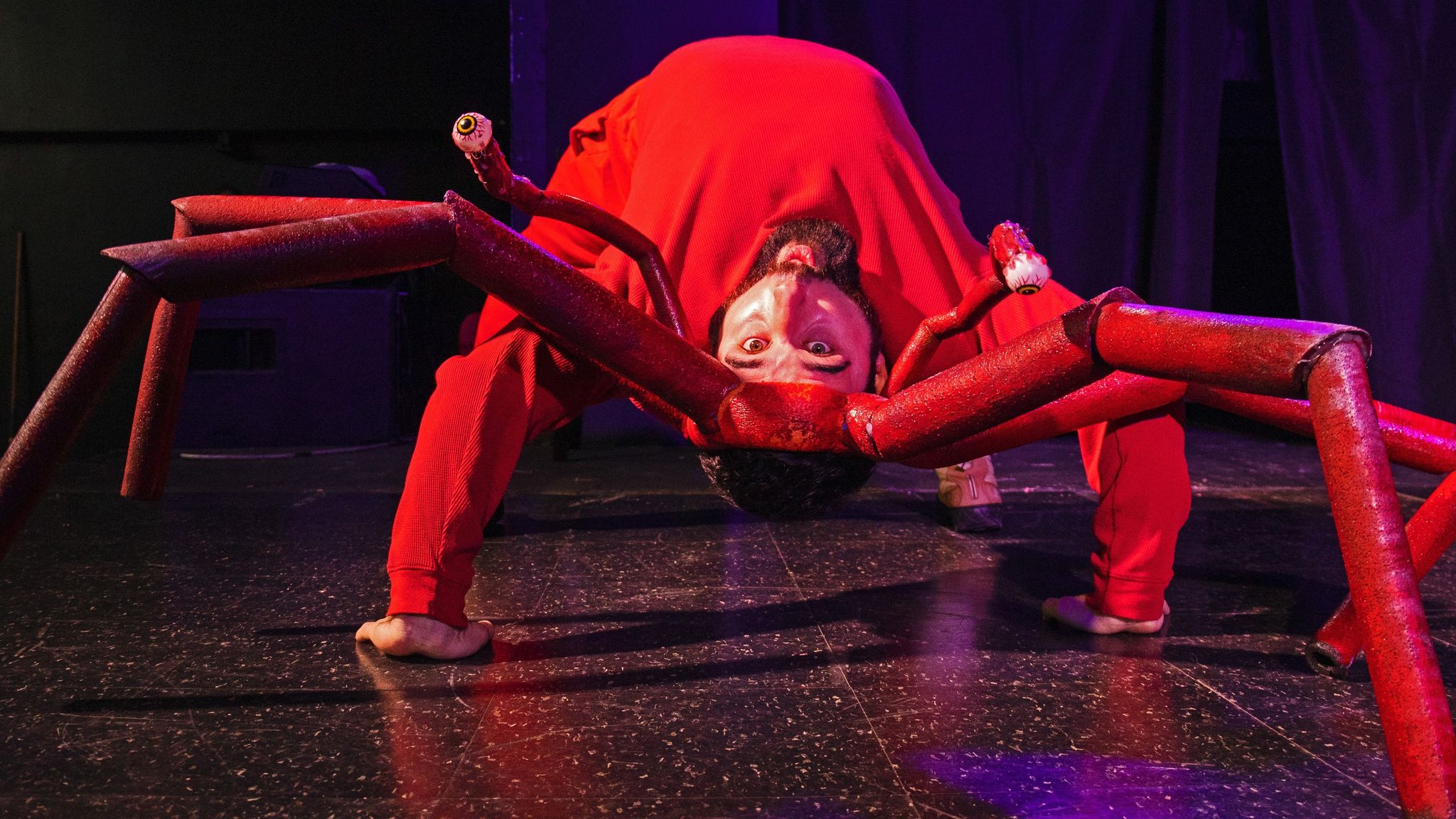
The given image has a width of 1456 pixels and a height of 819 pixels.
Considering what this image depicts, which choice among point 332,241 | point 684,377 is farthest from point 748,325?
point 332,241

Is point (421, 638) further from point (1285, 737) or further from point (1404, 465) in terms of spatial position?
point (1404, 465)

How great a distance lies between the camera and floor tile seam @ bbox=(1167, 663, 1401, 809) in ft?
2.44

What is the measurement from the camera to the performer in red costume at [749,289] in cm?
106

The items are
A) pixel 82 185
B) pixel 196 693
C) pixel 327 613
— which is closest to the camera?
pixel 196 693

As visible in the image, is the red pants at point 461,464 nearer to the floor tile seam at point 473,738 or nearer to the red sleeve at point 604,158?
the floor tile seam at point 473,738

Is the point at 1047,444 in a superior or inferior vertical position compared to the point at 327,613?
inferior

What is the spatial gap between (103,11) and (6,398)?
1.82m

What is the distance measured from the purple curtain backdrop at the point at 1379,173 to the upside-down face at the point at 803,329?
9.59ft

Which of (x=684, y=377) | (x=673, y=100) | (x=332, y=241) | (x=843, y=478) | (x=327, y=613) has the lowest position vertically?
(x=327, y=613)

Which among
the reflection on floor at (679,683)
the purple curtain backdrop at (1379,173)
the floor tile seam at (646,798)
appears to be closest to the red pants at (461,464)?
the reflection on floor at (679,683)

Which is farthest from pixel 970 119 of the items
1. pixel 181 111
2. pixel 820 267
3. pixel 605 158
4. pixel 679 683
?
pixel 181 111

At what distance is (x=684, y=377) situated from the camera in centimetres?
100

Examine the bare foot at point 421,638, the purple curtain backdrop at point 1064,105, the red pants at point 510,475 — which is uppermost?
the purple curtain backdrop at point 1064,105

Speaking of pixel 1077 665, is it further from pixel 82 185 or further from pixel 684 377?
pixel 82 185
